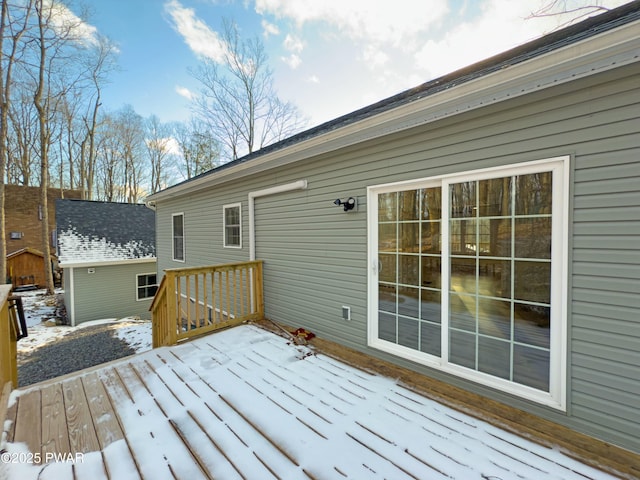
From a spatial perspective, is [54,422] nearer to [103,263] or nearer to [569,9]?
[569,9]

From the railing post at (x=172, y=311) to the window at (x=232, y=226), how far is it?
201 centimetres

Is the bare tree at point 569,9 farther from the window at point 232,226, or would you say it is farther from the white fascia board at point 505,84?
the window at point 232,226

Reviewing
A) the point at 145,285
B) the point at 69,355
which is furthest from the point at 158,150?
the point at 69,355

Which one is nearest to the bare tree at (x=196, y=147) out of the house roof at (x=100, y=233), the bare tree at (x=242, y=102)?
the bare tree at (x=242, y=102)

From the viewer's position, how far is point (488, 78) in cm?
216

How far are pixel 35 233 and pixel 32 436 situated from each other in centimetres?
2192

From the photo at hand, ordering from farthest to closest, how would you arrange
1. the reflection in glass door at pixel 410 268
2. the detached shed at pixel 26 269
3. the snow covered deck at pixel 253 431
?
the detached shed at pixel 26 269 < the reflection in glass door at pixel 410 268 < the snow covered deck at pixel 253 431

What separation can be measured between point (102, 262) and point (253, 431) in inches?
474

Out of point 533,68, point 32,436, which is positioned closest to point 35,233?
point 32,436

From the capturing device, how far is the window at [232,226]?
555 centimetres

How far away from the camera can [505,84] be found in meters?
2.14

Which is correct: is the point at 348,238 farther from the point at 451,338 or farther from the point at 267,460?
the point at 267,460

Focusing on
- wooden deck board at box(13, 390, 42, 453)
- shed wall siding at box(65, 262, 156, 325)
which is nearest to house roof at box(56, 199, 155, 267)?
shed wall siding at box(65, 262, 156, 325)

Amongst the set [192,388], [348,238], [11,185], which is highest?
[11,185]
